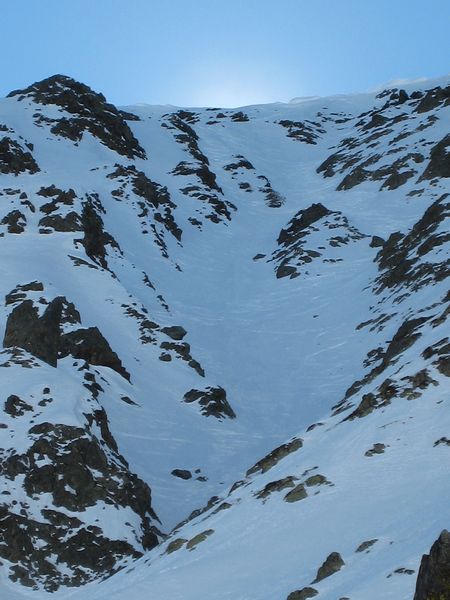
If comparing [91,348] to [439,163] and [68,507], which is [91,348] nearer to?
[68,507]

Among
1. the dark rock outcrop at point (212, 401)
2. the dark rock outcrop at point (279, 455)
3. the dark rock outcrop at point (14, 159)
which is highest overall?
the dark rock outcrop at point (14, 159)

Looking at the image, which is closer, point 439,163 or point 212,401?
point 212,401

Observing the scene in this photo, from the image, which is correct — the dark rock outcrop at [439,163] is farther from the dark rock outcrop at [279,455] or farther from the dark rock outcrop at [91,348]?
the dark rock outcrop at [279,455]

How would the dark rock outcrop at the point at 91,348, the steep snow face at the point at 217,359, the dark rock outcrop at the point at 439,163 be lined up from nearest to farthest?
the steep snow face at the point at 217,359
the dark rock outcrop at the point at 91,348
the dark rock outcrop at the point at 439,163

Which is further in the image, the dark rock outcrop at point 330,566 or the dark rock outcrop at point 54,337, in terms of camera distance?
the dark rock outcrop at point 54,337

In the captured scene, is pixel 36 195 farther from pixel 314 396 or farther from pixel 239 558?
pixel 239 558

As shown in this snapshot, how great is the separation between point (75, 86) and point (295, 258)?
40.4 metres

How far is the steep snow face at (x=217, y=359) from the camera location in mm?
15789

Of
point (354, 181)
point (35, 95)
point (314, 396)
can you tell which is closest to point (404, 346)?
point (314, 396)

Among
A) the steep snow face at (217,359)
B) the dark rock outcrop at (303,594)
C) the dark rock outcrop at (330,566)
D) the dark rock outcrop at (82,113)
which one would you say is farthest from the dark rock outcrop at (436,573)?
the dark rock outcrop at (82,113)

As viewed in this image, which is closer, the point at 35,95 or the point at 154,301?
the point at 154,301

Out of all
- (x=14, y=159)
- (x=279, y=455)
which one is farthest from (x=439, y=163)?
(x=279, y=455)

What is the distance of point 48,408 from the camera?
83.5 feet

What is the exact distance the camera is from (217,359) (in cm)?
4141
